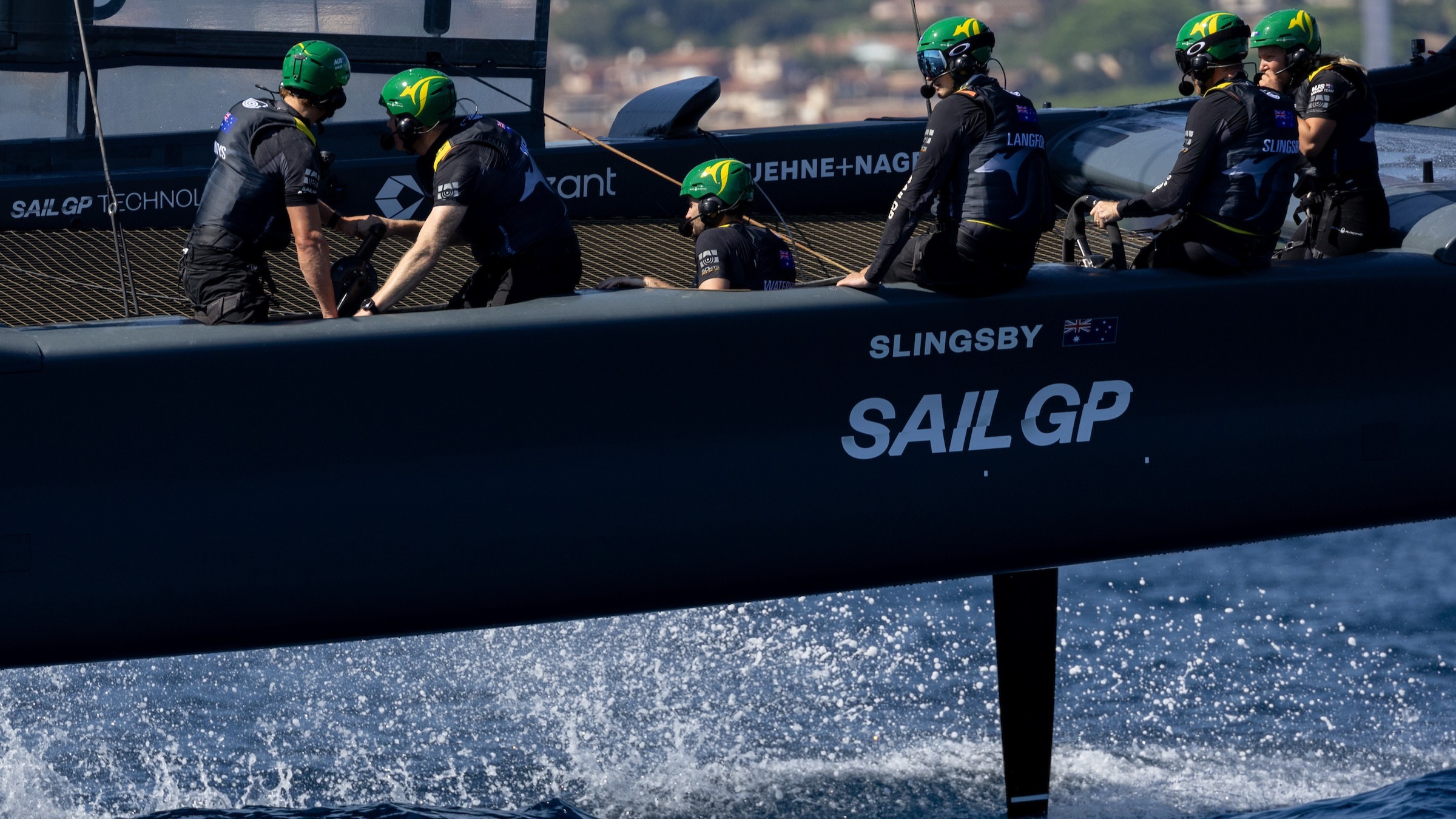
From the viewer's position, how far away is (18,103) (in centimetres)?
799

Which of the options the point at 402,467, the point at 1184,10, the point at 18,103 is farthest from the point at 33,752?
the point at 1184,10

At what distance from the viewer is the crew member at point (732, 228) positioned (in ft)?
19.4

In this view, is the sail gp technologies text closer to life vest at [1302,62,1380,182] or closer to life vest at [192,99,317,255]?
life vest at [192,99,317,255]

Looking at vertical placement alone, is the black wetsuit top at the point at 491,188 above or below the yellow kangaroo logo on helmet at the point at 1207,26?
below

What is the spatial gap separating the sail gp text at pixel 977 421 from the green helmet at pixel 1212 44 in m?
1.07

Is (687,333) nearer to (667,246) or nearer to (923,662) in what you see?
(667,246)

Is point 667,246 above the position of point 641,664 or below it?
above

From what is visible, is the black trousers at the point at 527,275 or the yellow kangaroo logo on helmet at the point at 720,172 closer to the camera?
the black trousers at the point at 527,275

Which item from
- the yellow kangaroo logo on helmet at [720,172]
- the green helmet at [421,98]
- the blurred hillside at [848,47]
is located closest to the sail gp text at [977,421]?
the yellow kangaroo logo on helmet at [720,172]

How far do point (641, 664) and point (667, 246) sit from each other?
524 centimetres

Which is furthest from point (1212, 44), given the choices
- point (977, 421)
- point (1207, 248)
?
point (977, 421)

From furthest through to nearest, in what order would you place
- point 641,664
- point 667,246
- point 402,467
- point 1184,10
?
point 1184,10 < point 641,664 < point 667,246 < point 402,467

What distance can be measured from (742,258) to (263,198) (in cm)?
164

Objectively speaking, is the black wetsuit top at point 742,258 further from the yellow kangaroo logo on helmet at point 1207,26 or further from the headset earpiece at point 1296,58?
the headset earpiece at point 1296,58
